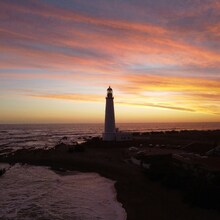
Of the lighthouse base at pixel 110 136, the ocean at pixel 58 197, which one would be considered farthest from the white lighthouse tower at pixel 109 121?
the ocean at pixel 58 197

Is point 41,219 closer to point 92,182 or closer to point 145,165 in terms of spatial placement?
point 92,182

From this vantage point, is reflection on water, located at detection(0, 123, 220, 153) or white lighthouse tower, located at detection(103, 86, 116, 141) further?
reflection on water, located at detection(0, 123, 220, 153)

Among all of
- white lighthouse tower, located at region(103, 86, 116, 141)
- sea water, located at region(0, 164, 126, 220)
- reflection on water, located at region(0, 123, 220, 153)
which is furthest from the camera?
reflection on water, located at region(0, 123, 220, 153)

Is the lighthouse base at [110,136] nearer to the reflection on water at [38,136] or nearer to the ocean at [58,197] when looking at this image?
the reflection on water at [38,136]

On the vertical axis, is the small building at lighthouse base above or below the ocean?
above

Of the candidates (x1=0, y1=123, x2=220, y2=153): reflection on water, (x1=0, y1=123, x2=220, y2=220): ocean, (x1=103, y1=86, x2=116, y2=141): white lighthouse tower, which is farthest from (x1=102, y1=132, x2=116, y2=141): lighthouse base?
(x1=0, y1=123, x2=220, y2=220): ocean

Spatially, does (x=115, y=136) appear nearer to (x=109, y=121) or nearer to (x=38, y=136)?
(x=109, y=121)

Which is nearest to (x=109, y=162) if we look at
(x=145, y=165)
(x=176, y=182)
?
(x=145, y=165)

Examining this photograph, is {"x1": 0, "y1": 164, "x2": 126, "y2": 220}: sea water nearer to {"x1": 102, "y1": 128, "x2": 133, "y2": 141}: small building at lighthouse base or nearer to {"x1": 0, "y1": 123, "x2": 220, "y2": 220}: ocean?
{"x1": 0, "y1": 123, "x2": 220, "y2": 220}: ocean

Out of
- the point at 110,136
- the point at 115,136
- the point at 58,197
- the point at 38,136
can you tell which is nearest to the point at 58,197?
the point at 58,197
